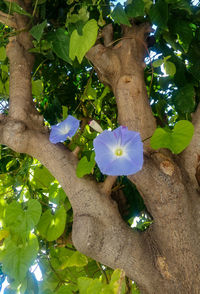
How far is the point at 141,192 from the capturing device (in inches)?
33.9

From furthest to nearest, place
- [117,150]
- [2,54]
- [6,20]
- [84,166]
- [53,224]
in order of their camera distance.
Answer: [2,54] < [6,20] < [53,224] < [84,166] < [117,150]

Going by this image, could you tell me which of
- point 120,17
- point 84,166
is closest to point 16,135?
point 84,166

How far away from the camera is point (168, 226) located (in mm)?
792

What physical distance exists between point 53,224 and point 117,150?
37cm

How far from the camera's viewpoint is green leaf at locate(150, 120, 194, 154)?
31.0 inches

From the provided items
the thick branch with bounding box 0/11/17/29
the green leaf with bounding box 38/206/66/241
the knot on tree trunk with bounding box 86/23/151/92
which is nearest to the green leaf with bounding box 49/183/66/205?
the green leaf with bounding box 38/206/66/241

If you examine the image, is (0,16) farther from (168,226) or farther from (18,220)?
(168,226)

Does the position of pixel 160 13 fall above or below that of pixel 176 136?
above

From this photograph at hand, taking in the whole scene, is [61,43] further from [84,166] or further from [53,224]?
[53,224]

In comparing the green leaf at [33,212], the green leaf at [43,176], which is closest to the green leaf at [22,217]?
the green leaf at [33,212]

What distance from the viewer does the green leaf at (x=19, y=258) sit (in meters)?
0.89

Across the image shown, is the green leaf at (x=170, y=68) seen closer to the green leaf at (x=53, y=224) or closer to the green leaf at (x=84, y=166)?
the green leaf at (x=84, y=166)

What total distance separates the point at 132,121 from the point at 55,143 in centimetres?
25

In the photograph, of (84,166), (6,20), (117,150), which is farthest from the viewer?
(6,20)
